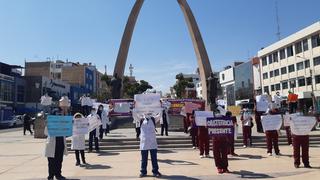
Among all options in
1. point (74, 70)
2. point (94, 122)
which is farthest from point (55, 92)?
point (94, 122)

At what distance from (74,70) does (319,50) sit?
6526 centimetres

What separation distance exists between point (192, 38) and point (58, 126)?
1173 inches

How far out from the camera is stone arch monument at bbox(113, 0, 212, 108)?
3728 cm

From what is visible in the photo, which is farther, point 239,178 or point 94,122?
point 94,122

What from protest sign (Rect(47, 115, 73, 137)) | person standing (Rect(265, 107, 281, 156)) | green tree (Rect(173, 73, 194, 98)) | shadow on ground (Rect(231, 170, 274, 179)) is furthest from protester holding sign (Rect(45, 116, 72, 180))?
green tree (Rect(173, 73, 194, 98))

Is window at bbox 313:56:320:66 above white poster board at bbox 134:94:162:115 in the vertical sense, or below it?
above

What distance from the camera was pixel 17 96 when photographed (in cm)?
7000

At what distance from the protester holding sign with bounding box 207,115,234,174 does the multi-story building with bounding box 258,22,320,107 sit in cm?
4602

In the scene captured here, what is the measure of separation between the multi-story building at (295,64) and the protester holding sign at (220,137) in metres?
46.0

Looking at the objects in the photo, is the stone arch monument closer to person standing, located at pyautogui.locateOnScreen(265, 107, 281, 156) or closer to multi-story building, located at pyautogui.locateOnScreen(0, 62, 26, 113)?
person standing, located at pyautogui.locateOnScreen(265, 107, 281, 156)

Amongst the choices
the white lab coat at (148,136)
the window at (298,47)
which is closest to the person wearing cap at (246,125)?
the white lab coat at (148,136)

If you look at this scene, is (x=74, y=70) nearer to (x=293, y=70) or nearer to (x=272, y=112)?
(x=293, y=70)

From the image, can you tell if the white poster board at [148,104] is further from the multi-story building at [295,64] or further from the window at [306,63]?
the window at [306,63]

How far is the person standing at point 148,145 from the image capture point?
33.4 ft
